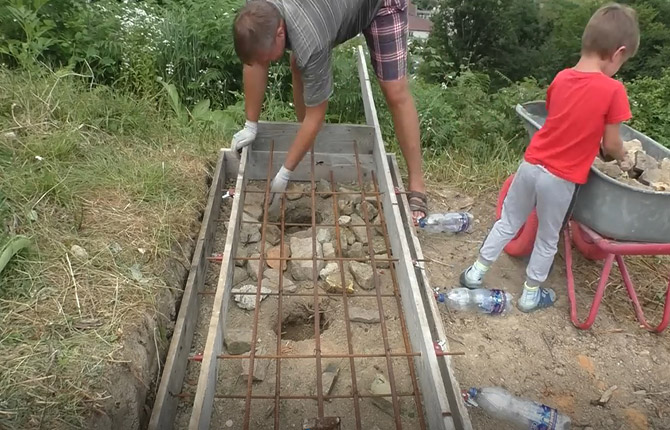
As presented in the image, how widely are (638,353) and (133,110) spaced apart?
3.51 m

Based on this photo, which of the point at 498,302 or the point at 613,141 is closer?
the point at 613,141

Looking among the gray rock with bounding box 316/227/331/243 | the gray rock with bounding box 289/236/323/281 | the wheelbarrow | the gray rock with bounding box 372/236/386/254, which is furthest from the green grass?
the wheelbarrow

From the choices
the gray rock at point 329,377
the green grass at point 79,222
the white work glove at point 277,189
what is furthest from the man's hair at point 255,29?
the gray rock at point 329,377

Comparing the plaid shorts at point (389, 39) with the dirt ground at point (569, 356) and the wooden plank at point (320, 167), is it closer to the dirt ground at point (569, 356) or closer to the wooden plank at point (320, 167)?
the wooden plank at point (320, 167)

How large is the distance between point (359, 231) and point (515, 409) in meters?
1.44

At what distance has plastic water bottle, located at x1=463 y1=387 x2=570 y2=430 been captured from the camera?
2365mm

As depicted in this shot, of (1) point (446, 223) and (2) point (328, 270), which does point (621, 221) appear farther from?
(2) point (328, 270)

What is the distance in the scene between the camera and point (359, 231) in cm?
350

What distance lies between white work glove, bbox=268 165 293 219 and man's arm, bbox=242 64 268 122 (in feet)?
1.61

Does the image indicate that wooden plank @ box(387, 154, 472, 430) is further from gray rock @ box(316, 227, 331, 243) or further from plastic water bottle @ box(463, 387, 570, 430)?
gray rock @ box(316, 227, 331, 243)

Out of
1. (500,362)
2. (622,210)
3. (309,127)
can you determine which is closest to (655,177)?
(622,210)

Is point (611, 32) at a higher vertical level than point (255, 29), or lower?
higher

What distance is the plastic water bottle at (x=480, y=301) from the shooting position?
295 centimetres

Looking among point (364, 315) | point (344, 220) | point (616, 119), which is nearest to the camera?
point (616, 119)
